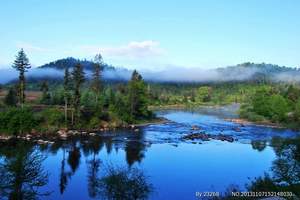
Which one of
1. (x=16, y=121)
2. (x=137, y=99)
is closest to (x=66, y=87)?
(x=16, y=121)

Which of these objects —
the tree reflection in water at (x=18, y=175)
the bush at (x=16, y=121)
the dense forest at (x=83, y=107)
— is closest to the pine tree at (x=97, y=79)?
the dense forest at (x=83, y=107)

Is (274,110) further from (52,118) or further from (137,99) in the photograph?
(52,118)

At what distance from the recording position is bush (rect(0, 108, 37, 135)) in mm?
82688

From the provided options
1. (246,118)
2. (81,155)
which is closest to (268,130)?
(246,118)

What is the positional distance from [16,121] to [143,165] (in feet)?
119

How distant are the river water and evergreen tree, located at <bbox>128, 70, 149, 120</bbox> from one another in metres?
17.9

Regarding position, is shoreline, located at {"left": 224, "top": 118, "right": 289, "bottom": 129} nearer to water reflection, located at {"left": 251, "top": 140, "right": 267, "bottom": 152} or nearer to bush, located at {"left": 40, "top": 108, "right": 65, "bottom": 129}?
water reflection, located at {"left": 251, "top": 140, "right": 267, "bottom": 152}

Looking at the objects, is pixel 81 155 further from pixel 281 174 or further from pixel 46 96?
pixel 46 96

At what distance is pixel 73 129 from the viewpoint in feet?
307

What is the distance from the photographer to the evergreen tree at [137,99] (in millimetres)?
116000

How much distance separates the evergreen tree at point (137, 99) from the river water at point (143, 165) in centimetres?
1788

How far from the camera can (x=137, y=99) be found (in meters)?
118

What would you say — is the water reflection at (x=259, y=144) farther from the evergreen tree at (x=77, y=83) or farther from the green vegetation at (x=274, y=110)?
the evergreen tree at (x=77, y=83)

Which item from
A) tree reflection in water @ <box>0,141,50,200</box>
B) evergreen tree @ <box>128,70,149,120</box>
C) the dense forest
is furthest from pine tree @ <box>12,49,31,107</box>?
tree reflection in water @ <box>0,141,50,200</box>
